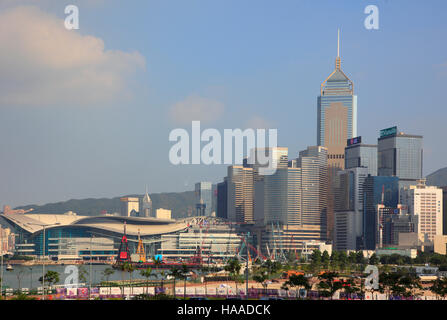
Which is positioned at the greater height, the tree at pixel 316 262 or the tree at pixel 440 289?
the tree at pixel 440 289

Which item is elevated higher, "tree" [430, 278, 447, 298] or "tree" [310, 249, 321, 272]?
"tree" [430, 278, 447, 298]

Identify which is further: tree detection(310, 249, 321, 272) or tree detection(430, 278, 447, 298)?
tree detection(310, 249, 321, 272)

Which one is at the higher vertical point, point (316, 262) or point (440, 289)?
point (440, 289)

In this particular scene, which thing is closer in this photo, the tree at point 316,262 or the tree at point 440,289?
the tree at point 440,289

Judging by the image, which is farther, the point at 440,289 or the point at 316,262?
the point at 316,262
